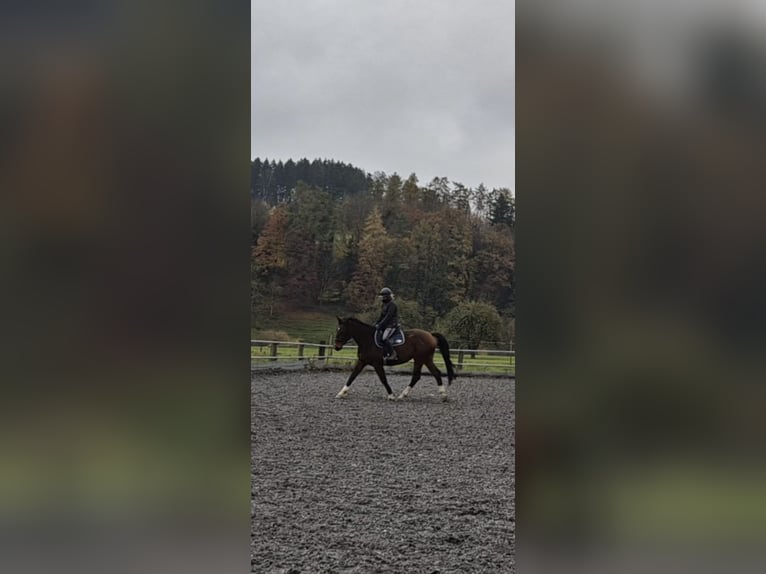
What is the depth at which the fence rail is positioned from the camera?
39.5 feet

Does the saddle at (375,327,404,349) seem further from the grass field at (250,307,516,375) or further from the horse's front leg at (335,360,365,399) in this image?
the grass field at (250,307,516,375)

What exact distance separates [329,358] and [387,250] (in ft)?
10.8

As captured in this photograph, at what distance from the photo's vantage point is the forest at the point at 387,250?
47.4ft

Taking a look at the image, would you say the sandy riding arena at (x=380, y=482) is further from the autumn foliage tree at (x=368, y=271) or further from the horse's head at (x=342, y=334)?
the autumn foliage tree at (x=368, y=271)

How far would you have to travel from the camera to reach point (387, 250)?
1460cm

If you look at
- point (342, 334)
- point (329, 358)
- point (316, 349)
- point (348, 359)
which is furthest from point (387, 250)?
point (342, 334)

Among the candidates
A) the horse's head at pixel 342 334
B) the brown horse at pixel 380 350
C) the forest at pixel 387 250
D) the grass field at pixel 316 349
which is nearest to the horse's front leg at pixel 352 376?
the brown horse at pixel 380 350
